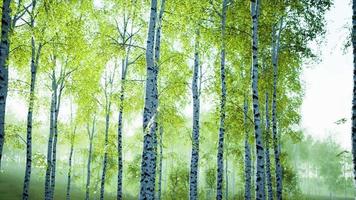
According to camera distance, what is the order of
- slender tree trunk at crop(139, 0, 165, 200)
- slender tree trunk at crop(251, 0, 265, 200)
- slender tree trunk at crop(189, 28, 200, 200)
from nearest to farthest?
1. slender tree trunk at crop(139, 0, 165, 200)
2. slender tree trunk at crop(251, 0, 265, 200)
3. slender tree trunk at crop(189, 28, 200, 200)

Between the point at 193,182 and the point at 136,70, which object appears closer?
the point at 193,182

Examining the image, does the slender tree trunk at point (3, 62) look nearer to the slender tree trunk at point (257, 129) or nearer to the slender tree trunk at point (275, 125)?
the slender tree trunk at point (257, 129)

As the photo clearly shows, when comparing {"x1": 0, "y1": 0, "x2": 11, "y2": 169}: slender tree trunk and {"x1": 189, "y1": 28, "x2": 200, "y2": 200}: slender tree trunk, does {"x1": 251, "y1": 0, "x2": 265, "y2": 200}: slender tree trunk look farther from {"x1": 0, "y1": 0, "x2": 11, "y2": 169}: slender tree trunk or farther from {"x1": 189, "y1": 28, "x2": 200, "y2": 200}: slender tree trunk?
{"x1": 0, "y1": 0, "x2": 11, "y2": 169}: slender tree trunk

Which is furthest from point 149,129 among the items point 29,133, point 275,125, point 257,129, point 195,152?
point 275,125

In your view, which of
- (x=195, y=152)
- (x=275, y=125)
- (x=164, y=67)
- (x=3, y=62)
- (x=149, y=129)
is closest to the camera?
(x=3, y=62)

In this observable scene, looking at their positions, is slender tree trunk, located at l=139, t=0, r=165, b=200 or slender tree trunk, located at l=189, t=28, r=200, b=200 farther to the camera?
slender tree trunk, located at l=189, t=28, r=200, b=200

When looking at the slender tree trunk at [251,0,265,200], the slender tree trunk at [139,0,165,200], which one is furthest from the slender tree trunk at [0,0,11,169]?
the slender tree trunk at [251,0,265,200]

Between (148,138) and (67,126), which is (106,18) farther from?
(148,138)

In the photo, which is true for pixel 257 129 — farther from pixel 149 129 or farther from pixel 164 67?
pixel 164 67

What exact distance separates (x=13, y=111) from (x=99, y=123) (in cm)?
7476

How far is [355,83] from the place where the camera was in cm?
1023

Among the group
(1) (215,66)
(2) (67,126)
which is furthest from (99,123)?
(1) (215,66)

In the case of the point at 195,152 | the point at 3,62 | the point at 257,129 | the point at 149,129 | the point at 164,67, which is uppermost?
the point at 164,67

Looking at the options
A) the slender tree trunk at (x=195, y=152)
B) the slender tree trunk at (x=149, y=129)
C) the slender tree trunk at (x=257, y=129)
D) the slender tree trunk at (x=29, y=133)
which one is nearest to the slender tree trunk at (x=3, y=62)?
the slender tree trunk at (x=149, y=129)
